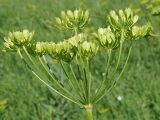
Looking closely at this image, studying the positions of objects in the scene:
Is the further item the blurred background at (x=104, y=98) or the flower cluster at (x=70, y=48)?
the blurred background at (x=104, y=98)

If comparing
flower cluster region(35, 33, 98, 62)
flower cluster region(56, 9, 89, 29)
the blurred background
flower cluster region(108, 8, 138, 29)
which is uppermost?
flower cluster region(56, 9, 89, 29)

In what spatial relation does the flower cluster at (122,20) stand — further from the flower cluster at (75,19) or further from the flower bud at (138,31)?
the flower cluster at (75,19)

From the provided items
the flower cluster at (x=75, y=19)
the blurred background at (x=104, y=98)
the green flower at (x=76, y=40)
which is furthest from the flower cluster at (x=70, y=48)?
the blurred background at (x=104, y=98)

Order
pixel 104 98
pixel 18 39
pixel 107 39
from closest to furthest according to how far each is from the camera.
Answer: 1. pixel 107 39
2. pixel 18 39
3. pixel 104 98

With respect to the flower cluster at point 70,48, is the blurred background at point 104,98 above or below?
below

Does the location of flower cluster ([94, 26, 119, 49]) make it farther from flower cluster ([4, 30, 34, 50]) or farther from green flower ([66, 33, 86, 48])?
flower cluster ([4, 30, 34, 50])

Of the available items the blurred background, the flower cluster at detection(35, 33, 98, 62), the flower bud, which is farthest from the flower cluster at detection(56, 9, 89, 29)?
the blurred background

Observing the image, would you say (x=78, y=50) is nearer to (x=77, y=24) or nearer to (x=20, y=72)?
(x=77, y=24)

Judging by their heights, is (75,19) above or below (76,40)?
above

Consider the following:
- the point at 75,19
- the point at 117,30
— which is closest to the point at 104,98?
the point at 75,19

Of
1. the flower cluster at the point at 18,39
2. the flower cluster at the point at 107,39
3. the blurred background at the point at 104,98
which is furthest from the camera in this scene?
the blurred background at the point at 104,98

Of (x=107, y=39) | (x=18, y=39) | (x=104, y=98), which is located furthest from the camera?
(x=104, y=98)

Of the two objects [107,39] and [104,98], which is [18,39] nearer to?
[107,39]
